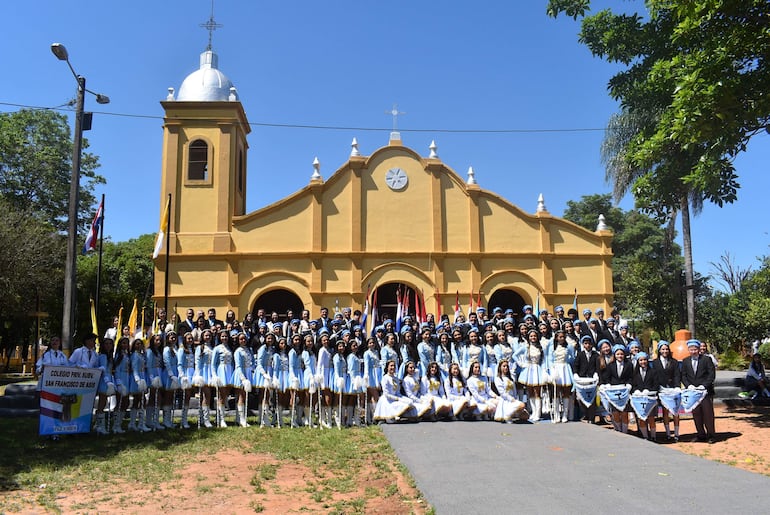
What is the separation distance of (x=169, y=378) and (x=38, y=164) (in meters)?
27.5

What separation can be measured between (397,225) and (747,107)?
44.1 ft

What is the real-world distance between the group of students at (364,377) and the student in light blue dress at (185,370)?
0.02 metres

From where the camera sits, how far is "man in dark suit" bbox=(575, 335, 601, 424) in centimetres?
1169

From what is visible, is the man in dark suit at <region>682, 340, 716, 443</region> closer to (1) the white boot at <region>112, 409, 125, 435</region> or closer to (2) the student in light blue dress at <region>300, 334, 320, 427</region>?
(2) the student in light blue dress at <region>300, 334, 320, 427</region>

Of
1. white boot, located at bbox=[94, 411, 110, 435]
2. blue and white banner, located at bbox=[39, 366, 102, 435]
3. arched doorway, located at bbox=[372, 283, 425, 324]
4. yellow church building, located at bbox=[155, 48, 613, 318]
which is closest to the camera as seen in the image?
blue and white banner, located at bbox=[39, 366, 102, 435]

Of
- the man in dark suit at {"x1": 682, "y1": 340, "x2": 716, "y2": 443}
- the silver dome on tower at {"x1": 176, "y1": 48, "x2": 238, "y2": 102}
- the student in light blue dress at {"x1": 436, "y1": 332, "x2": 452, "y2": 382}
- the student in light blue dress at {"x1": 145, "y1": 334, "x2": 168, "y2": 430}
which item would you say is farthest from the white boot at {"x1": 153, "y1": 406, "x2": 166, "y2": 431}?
the silver dome on tower at {"x1": 176, "y1": 48, "x2": 238, "y2": 102}

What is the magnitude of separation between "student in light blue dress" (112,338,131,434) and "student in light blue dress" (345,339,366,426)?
3.91 meters

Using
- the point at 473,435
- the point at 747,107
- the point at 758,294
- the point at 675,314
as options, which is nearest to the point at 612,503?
the point at 473,435

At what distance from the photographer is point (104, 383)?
10.6m

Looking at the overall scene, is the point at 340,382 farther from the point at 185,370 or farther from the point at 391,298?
the point at 391,298

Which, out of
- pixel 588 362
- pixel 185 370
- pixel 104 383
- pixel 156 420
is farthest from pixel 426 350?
pixel 104 383

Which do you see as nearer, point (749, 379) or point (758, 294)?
point (749, 379)

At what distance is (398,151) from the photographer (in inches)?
914

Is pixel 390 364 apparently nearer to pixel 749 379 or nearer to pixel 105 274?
pixel 749 379
